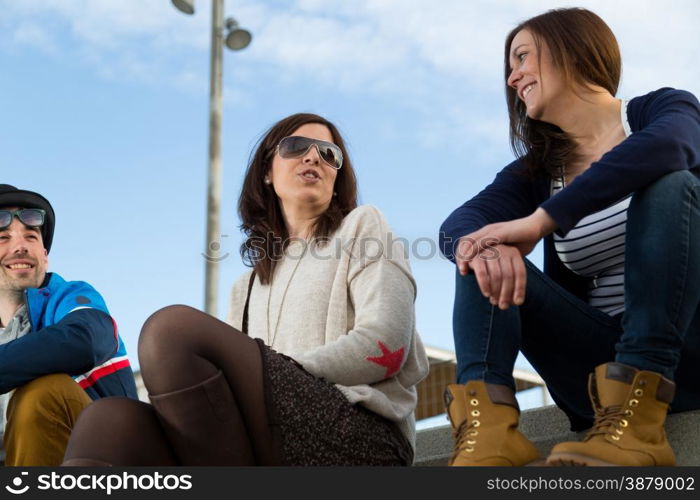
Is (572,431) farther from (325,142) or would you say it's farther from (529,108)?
(325,142)

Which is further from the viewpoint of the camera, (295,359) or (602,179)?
(295,359)

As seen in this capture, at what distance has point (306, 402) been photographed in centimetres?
274

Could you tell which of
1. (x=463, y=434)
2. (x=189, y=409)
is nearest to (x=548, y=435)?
(x=463, y=434)

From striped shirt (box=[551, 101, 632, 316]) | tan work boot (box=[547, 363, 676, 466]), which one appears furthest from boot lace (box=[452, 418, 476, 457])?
striped shirt (box=[551, 101, 632, 316])

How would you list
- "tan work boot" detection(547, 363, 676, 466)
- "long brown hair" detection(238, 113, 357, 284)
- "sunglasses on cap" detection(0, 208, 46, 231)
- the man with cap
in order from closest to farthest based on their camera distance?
"tan work boot" detection(547, 363, 676, 466) → the man with cap → "long brown hair" detection(238, 113, 357, 284) → "sunglasses on cap" detection(0, 208, 46, 231)

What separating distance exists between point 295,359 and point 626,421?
0.95 metres

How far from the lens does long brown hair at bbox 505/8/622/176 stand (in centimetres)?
322

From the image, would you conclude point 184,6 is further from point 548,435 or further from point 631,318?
point 631,318

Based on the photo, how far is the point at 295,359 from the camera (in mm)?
2877

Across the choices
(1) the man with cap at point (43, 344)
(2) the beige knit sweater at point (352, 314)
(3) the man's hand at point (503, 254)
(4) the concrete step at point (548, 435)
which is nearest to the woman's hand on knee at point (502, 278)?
(3) the man's hand at point (503, 254)

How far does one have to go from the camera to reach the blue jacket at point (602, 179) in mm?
2697

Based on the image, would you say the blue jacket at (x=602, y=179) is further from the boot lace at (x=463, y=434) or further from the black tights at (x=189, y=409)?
the black tights at (x=189, y=409)

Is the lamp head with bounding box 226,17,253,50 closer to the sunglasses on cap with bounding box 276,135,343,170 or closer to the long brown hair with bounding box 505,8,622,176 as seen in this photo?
the sunglasses on cap with bounding box 276,135,343,170

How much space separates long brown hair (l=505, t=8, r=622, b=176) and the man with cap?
1678 millimetres
